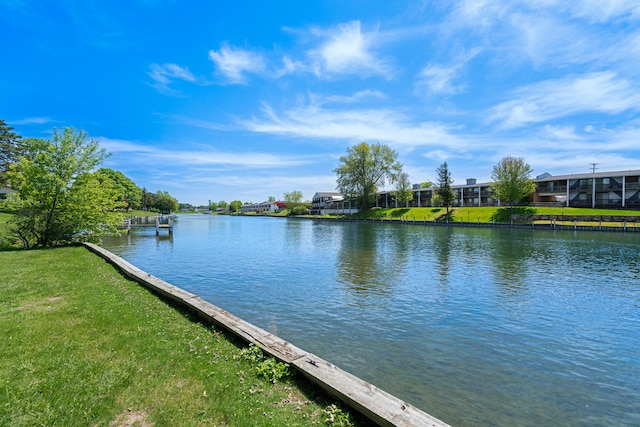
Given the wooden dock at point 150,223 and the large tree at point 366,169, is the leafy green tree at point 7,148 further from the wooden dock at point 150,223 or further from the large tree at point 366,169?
the large tree at point 366,169

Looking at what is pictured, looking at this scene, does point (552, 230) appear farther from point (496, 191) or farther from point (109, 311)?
point (109, 311)

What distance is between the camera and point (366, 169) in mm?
91625

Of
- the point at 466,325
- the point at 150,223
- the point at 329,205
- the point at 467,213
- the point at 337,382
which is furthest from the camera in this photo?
the point at 329,205

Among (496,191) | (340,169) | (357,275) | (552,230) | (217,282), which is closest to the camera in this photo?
(217,282)

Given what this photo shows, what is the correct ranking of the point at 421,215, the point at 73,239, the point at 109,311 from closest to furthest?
the point at 109,311
the point at 73,239
the point at 421,215

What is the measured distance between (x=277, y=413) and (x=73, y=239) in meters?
25.6

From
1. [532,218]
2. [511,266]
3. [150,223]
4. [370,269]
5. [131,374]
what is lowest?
[511,266]

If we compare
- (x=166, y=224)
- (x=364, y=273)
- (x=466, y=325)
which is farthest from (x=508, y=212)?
(x=466, y=325)

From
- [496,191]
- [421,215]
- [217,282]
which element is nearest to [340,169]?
[421,215]

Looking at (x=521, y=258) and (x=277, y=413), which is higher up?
(x=277, y=413)

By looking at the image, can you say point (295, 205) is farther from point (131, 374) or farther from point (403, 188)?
point (131, 374)

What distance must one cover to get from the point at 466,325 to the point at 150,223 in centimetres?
7137

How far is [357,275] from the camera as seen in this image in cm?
1717

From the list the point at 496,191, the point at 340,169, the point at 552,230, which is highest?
the point at 340,169
